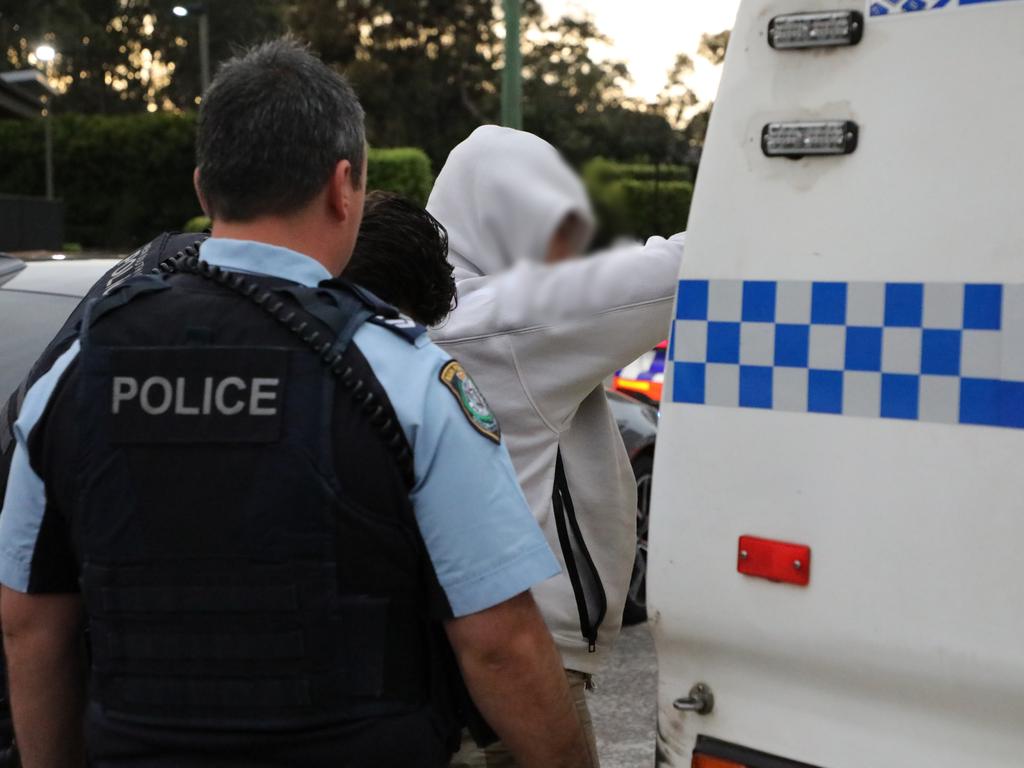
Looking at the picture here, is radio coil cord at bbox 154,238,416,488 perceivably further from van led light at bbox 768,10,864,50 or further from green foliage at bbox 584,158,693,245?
van led light at bbox 768,10,864,50

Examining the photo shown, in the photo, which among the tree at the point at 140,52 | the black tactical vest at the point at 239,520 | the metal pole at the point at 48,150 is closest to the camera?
the black tactical vest at the point at 239,520

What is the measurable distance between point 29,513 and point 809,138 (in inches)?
44.2

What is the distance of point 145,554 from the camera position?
1.62 m

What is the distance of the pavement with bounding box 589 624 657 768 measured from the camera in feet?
14.7

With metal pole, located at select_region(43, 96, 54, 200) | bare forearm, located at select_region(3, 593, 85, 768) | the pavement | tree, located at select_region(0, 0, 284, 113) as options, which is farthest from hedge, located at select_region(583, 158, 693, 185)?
tree, located at select_region(0, 0, 284, 113)

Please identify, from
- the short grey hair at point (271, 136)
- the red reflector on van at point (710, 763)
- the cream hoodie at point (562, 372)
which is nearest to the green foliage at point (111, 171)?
the cream hoodie at point (562, 372)

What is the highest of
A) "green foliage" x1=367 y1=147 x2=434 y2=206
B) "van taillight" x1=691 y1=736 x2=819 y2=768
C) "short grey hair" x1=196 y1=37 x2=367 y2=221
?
"green foliage" x1=367 y1=147 x2=434 y2=206

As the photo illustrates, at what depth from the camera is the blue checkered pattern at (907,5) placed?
1624mm

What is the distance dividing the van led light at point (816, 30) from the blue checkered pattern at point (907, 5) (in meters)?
0.02

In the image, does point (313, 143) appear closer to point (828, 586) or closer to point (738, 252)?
point (738, 252)

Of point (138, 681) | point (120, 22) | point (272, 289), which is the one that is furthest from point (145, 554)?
point (120, 22)

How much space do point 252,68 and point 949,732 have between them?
1.21m

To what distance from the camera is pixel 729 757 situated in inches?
73.5

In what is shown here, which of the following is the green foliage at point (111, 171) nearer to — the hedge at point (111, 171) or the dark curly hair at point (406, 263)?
the hedge at point (111, 171)
